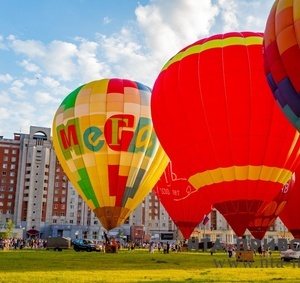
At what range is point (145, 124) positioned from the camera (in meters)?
30.8

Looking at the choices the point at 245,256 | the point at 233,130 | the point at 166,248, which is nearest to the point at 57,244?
the point at 166,248

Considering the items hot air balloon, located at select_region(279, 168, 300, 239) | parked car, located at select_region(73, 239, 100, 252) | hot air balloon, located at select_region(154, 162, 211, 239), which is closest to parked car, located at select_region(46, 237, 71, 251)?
parked car, located at select_region(73, 239, 100, 252)

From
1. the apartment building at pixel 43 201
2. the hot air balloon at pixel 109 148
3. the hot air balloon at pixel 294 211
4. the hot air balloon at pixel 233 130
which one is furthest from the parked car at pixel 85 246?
the apartment building at pixel 43 201

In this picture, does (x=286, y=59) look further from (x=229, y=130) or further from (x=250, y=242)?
(x=250, y=242)

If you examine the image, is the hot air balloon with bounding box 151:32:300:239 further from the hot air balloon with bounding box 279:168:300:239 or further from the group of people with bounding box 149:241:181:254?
the group of people with bounding box 149:241:181:254

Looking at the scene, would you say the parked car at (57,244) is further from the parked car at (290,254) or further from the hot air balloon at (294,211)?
the parked car at (290,254)

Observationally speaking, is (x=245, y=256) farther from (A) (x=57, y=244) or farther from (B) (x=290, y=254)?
(A) (x=57, y=244)

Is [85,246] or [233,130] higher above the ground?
[233,130]

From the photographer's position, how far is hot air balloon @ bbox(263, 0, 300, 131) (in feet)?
47.6

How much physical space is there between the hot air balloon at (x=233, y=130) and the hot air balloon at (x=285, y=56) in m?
4.54

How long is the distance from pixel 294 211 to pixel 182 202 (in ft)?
31.0

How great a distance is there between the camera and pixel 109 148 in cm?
2964

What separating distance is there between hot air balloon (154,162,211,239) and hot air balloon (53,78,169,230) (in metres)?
6.86

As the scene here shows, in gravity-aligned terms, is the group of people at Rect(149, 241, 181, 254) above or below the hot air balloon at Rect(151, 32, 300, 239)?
below
